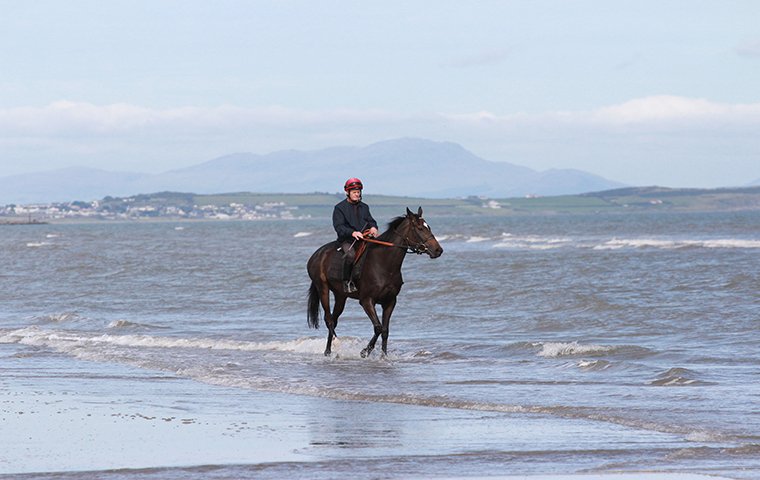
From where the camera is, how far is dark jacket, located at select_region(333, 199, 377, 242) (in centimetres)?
1833

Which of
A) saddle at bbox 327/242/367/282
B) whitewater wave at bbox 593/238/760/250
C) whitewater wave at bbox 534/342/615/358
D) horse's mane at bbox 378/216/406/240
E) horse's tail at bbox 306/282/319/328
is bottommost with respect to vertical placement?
whitewater wave at bbox 593/238/760/250

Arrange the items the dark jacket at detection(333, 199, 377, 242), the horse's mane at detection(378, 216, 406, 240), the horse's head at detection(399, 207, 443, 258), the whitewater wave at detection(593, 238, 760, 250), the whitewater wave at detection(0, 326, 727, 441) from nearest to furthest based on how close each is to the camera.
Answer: the whitewater wave at detection(0, 326, 727, 441), the horse's head at detection(399, 207, 443, 258), the horse's mane at detection(378, 216, 406, 240), the dark jacket at detection(333, 199, 377, 242), the whitewater wave at detection(593, 238, 760, 250)

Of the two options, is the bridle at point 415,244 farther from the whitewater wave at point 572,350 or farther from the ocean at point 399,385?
the whitewater wave at point 572,350

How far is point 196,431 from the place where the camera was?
1077cm

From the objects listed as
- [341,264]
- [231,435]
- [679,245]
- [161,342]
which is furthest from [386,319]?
[679,245]

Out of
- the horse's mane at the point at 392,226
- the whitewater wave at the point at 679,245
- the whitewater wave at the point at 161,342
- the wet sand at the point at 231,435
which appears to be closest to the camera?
the wet sand at the point at 231,435

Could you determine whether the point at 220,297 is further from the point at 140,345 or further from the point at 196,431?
the point at 196,431

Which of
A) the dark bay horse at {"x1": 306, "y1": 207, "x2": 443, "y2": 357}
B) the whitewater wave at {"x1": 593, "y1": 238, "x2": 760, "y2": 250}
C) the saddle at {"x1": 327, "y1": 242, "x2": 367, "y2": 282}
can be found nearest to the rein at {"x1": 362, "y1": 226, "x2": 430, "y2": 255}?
the dark bay horse at {"x1": 306, "y1": 207, "x2": 443, "y2": 357}

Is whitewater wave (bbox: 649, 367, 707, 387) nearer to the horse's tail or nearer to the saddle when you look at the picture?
the saddle

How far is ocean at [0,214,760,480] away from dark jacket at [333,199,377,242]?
1930 mm

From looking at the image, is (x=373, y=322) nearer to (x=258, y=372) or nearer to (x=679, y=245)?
(x=258, y=372)

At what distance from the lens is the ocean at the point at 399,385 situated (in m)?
9.51

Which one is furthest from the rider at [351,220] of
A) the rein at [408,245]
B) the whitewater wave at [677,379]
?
the whitewater wave at [677,379]

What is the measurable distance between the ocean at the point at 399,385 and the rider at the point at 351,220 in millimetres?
1553
